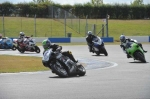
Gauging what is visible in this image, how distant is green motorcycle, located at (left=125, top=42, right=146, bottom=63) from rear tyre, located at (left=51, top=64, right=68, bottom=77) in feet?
20.8

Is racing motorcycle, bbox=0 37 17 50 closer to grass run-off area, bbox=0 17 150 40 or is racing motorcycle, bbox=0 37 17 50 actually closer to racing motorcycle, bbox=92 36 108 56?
racing motorcycle, bbox=92 36 108 56

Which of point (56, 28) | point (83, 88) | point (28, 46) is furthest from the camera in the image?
point (56, 28)

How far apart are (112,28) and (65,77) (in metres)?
42.4

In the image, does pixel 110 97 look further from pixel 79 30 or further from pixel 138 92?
pixel 79 30

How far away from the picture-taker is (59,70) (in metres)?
14.7

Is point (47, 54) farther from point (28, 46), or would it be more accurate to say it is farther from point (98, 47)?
point (28, 46)

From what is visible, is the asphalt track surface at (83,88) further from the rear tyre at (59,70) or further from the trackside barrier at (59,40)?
the trackside barrier at (59,40)

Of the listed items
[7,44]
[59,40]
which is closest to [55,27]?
[59,40]

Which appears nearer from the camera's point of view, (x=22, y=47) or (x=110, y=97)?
(x=110, y=97)

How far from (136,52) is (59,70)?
6.84 meters

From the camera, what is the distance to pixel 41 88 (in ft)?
37.5

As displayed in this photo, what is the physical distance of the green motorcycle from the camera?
20.4 meters

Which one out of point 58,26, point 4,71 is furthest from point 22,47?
point 58,26

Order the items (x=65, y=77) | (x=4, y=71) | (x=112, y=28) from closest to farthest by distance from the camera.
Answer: (x=65, y=77) < (x=4, y=71) < (x=112, y=28)
